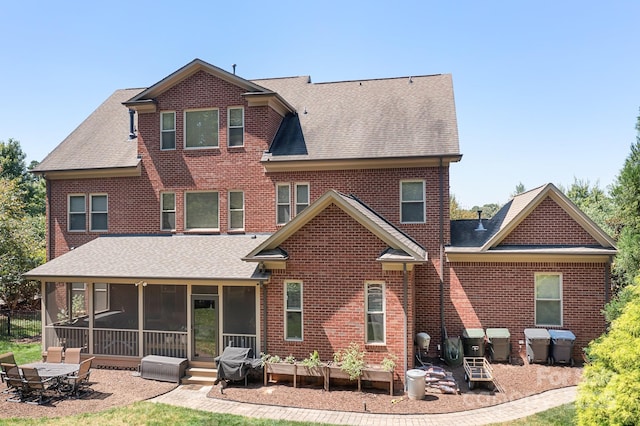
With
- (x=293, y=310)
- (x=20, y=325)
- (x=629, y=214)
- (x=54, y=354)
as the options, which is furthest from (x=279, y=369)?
(x=20, y=325)

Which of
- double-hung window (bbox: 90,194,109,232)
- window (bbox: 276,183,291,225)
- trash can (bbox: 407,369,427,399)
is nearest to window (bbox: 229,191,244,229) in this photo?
window (bbox: 276,183,291,225)

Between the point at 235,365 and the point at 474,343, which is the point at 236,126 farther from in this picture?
the point at 474,343

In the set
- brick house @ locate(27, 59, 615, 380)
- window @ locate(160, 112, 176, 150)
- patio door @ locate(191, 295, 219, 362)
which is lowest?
patio door @ locate(191, 295, 219, 362)

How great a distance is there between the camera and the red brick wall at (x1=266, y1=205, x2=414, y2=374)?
42.2 ft

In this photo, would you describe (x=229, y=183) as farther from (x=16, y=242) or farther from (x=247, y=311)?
(x=16, y=242)

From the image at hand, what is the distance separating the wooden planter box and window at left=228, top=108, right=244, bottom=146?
9215 mm

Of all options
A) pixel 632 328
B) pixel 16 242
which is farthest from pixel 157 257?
pixel 632 328

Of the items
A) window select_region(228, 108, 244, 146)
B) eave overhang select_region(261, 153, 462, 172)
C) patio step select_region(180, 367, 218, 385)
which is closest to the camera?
patio step select_region(180, 367, 218, 385)

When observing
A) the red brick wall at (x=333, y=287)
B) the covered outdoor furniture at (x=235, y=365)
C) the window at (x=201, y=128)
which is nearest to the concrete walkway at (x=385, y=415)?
the covered outdoor furniture at (x=235, y=365)

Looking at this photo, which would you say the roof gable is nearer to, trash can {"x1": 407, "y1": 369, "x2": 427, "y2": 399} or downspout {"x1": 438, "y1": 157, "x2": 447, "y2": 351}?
downspout {"x1": 438, "y1": 157, "x2": 447, "y2": 351}

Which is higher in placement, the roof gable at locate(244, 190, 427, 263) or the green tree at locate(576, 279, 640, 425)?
the roof gable at locate(244, 190, 427, 263)

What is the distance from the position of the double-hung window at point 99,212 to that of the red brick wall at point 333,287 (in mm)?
9989

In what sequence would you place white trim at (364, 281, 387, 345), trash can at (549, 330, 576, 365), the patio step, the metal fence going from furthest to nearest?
the metal fence → trash can at (549, 330, 576, 365) → the patio step → white trim at (364, 281, 387, 345)

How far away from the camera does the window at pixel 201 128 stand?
18109mm
